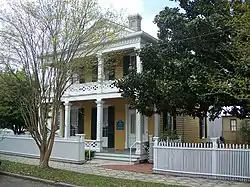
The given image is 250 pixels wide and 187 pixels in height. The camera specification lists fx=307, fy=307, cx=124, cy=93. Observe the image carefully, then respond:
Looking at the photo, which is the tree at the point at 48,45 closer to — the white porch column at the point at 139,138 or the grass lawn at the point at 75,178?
the grass lawn at the point at 75,178

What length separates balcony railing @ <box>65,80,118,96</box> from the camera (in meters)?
17.7

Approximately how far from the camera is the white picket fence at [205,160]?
419 inches

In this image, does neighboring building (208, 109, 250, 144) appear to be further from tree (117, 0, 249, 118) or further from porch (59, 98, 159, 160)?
tree (117, 0, 249, 118)

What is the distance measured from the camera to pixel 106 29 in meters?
12.3

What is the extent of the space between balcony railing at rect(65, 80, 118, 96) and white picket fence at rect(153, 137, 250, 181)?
5.95 metres

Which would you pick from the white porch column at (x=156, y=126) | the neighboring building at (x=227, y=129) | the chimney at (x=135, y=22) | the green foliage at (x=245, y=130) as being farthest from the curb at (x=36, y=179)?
the neighboring building at (x=227, y=129)

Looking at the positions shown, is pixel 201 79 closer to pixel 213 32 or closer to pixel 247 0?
pixel 213 32

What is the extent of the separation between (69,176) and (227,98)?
20.9 ft

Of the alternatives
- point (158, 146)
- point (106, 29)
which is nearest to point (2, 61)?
point (106, 29)

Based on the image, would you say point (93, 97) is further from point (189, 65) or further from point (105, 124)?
point (189, 65)

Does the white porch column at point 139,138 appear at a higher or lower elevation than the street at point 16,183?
higher

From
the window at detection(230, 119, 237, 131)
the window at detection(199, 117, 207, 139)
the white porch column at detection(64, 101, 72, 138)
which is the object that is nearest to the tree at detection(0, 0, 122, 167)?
the white porch column at detection(64, 101, 72, 138)

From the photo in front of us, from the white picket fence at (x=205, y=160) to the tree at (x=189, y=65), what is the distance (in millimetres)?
1601

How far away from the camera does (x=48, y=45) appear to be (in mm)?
12195
